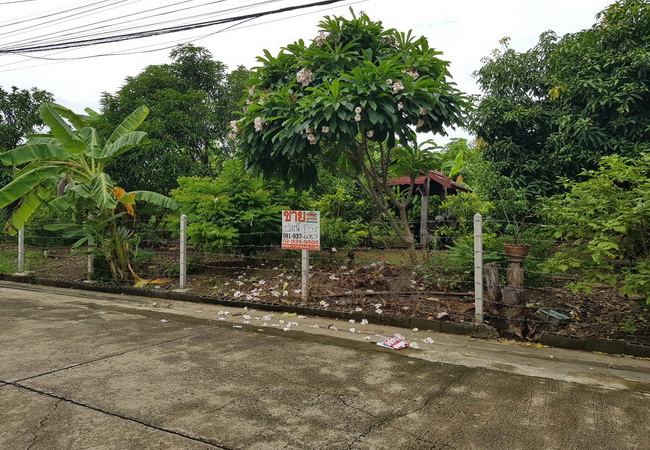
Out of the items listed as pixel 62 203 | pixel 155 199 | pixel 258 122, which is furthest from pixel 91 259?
pixel 258 122

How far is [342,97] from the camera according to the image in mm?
5625

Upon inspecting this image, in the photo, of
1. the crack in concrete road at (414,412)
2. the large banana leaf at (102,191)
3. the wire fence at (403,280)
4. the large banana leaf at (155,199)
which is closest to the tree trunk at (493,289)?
the wire fence at (403,280)

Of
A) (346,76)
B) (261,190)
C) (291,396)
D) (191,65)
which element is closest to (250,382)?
(291,396)

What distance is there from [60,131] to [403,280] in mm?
6131

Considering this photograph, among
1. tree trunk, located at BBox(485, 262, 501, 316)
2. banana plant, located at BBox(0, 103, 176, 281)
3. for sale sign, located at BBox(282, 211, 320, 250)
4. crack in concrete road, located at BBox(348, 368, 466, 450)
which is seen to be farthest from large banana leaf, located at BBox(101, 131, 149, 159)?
crack in concrete road, located at BBox(348, 368, 466, 450)

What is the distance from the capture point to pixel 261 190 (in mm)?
8523

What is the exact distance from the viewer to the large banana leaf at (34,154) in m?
6.88

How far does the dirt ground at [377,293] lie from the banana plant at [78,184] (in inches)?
A: 44.7

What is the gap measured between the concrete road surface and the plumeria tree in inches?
107

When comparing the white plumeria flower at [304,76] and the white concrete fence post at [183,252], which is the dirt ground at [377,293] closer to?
the white concrete fence post at [183,252]

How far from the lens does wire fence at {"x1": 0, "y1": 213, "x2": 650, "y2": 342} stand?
5137mm

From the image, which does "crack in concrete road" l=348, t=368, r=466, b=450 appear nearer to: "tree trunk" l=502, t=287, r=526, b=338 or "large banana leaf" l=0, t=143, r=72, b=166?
"tree trunk" l=502, t=287, r=526, b=338

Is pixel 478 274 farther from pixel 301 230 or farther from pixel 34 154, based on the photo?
pixel 34 154

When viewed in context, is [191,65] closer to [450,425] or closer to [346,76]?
[346,76]
